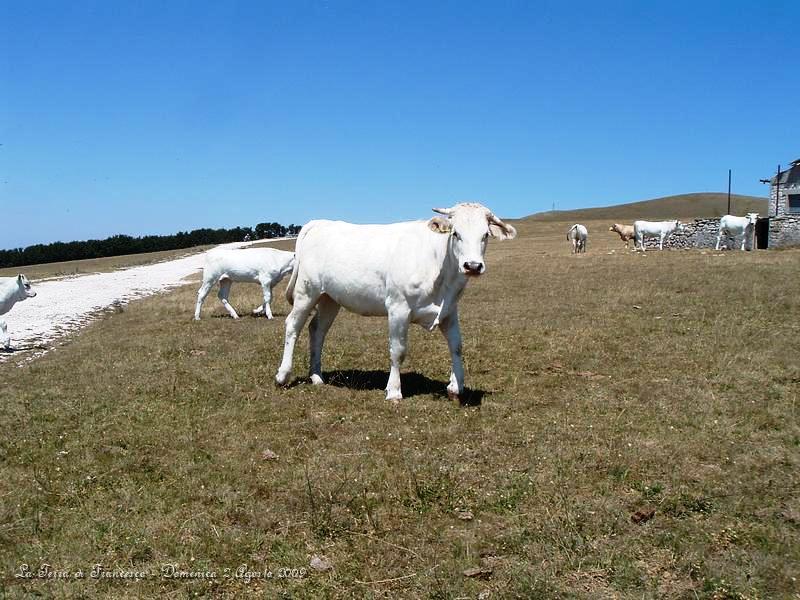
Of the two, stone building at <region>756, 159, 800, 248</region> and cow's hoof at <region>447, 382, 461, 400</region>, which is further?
stone building at <region>756, 159, 800, 248</region>

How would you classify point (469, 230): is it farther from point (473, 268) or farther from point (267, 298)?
point (267, 298)

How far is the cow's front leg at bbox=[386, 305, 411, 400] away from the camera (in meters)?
9.33


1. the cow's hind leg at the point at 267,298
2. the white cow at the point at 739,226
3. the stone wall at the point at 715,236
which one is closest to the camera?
the cow's hind leg at the point at 267,298

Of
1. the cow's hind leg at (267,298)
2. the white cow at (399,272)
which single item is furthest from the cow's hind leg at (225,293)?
the white cow at (399,272)

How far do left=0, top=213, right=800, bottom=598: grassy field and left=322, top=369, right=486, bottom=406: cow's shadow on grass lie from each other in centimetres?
7

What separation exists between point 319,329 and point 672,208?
13048 centimetres

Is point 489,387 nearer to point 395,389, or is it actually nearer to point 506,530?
point 395,389

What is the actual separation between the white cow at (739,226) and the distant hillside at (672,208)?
243 feet

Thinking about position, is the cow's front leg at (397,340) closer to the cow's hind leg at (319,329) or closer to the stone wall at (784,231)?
the cow's hind leg at (319,329)

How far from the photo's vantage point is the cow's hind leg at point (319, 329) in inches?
427

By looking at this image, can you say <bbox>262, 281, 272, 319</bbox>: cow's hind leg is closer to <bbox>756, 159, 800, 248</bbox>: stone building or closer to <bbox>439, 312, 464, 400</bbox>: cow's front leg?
<bbox>439, 312, 464, 400</bbox>: cow's front leg

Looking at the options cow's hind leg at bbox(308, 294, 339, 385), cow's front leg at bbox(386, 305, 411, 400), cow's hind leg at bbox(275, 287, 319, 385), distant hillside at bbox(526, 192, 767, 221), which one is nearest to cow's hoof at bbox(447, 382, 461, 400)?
cow's front leg at bbox(386, 305, 411, 400)

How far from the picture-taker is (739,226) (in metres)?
36.2

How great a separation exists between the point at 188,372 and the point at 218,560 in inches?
269
